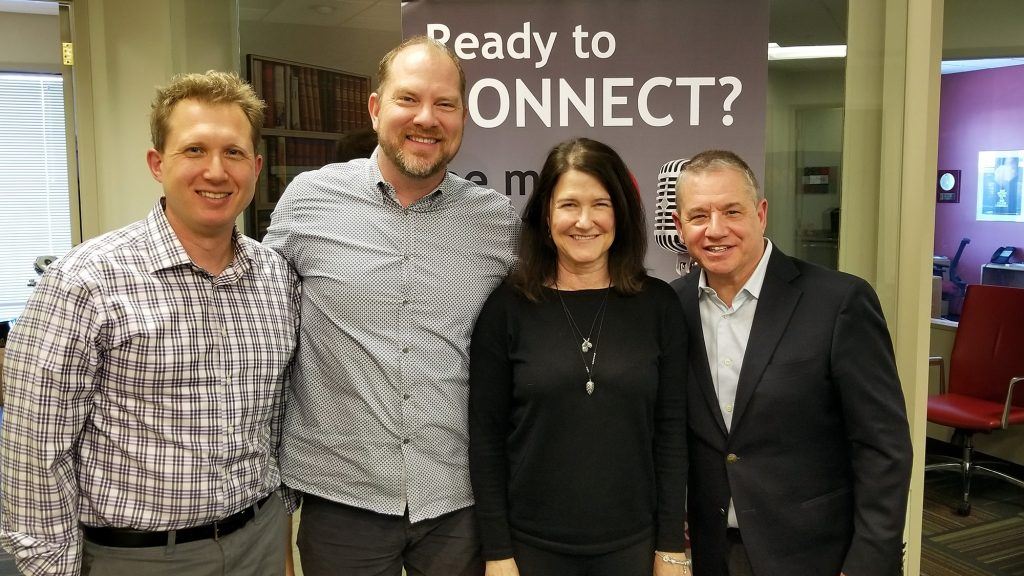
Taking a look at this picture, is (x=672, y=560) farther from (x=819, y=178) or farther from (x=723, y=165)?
(x=819, y=178)

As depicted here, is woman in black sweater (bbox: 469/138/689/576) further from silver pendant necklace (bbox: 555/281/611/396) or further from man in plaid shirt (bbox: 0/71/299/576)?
man in plaid shirt (bbox: 0/71/299/576)

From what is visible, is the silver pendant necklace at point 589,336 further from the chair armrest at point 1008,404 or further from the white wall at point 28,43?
the white wall at point 28,43

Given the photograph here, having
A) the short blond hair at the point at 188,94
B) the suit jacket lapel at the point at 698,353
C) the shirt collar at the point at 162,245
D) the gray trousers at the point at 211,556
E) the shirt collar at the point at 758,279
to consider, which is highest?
the short blond hair at the point at 188,94

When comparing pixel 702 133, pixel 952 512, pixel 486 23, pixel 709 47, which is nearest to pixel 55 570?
pixel 486 23

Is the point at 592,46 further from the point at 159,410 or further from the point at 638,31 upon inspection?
the point at 159,410

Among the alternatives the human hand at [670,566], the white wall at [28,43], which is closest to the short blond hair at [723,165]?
the human hand at [670,566]

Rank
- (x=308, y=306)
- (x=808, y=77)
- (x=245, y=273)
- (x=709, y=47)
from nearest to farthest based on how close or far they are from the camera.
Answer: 1. (x=245, y=273)
2. (x=308, y=306)
3. (x=709, y=47)
4. (x=808, y=77)

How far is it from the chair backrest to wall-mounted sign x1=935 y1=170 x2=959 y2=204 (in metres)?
2.52

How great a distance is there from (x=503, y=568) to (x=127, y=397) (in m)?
0.97

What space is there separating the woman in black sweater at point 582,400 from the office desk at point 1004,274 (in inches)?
237

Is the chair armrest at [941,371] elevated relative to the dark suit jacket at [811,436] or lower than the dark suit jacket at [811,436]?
lower

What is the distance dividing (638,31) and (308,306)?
1.71 metres

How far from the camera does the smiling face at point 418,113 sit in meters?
1.96

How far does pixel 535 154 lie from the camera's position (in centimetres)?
291
